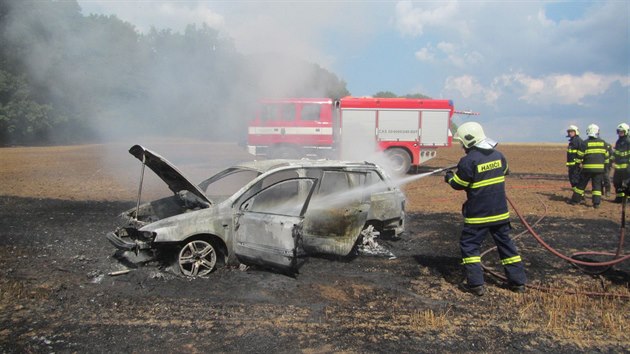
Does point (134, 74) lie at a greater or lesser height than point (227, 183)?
greater

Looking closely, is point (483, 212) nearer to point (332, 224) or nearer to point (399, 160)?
point (332, 224)

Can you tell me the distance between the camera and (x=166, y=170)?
5.19 metres

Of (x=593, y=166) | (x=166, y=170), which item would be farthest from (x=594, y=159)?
(x=166, y=170)

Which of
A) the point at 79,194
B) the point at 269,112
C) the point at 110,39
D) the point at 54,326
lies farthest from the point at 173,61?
the point at 54,326

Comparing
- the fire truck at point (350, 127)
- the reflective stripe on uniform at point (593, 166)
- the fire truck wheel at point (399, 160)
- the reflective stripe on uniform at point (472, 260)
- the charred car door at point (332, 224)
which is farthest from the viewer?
the fire truck wheel at point (399, 160)

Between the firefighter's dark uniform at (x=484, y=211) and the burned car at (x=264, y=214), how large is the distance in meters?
1.43

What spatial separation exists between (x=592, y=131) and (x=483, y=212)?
671 cm

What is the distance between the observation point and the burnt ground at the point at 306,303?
3.37 metres

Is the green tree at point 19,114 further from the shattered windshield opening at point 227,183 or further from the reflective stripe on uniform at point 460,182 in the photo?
the reflective stripe on uniform at point 460,182

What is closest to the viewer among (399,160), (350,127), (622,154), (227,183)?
(227,183)

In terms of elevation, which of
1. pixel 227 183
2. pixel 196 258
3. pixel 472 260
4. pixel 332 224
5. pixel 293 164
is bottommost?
pixel 196 258

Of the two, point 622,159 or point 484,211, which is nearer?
point 484,211

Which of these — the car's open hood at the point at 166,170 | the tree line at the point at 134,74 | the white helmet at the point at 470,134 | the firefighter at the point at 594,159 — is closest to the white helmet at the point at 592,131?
the firefighter at the point at 594,159

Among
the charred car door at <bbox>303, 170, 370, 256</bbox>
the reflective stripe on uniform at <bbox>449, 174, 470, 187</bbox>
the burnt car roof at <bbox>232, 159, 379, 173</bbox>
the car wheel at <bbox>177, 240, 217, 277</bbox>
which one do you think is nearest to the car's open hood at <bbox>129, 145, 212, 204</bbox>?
the car wheel at <bbox>177, 240, 217, 277</bbox>
